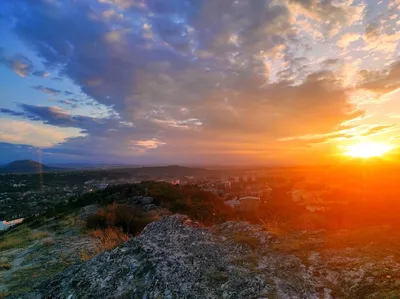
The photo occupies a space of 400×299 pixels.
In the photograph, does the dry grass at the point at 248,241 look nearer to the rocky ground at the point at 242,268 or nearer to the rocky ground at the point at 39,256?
the rocky ground at the point at 242,268

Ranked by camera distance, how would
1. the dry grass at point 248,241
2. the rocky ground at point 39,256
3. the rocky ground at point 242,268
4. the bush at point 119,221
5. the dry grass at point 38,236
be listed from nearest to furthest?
the rocky ground at point 242,268 < the dry grass at point 248,241 < the rocky ground at point 39,256 < the bush at point 119,221 < the dry grass at point 38,236

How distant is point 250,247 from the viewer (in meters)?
6.91

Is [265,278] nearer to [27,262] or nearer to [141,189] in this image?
[27,262]

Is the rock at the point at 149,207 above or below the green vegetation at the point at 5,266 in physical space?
above

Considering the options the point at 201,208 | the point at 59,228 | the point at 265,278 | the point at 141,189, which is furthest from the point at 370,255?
the point at 141,189

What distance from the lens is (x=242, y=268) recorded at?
5.73m

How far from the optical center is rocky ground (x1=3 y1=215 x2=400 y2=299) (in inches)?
189

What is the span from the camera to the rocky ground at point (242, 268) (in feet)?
15.8

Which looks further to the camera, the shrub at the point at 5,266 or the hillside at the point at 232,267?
the shrub at the point at 5,266

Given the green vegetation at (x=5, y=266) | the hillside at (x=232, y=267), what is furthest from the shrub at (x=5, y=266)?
the hillside at (x=232, y=267)

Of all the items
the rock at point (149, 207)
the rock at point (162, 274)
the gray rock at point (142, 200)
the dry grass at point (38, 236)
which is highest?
the rock at point (162, 274)

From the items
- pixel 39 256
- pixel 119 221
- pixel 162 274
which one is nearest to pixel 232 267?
pixel 162 274

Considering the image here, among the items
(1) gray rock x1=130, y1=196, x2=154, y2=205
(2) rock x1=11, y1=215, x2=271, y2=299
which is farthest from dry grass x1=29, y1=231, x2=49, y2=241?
(2) rock x1=11, y1=215, x2=271, y2=299

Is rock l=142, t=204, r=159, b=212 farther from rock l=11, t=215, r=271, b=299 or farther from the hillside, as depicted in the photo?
rock l=11, t=215, r=271, b=299
